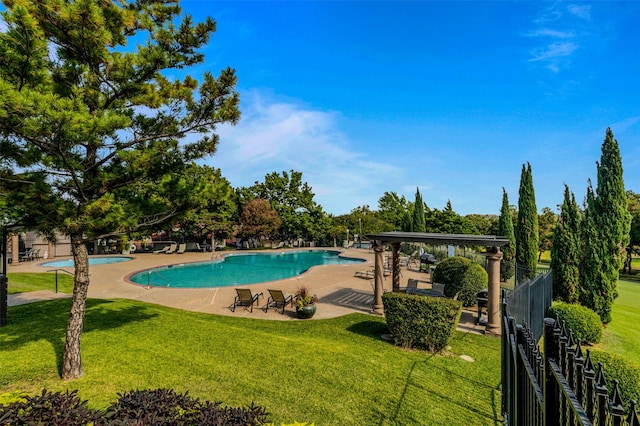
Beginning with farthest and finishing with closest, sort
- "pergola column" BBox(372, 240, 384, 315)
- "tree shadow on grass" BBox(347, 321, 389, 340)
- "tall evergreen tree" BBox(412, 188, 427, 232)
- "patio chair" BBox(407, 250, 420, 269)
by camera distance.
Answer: "tall evergreen tree" BBox(412, 188, 427, 232)
"patio chair" BBox(407, 250, 420, 269)
"pergola column" BBox(372, 240, 384, 315)
"tree shadow on grass" BBox(347, 321, 389, 340)

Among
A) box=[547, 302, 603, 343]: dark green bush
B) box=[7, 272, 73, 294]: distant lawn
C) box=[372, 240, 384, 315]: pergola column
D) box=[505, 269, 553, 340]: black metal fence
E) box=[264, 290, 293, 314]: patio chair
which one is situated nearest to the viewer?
box=[505, 269, 553, 340]: black metal fence

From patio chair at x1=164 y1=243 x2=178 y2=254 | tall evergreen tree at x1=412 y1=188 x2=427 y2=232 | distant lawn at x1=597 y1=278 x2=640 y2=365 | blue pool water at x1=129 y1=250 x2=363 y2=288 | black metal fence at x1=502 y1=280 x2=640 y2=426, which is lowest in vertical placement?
distant lawn at x1=597 y1=278 x2=640 y2=365

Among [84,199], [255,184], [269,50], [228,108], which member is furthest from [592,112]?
[255,184]

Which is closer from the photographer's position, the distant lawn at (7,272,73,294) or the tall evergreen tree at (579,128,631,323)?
the tall evergreen tree at (579,128,631,323)

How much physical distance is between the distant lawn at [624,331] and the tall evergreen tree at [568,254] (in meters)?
1.44

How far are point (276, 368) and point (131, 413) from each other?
11.7 ft

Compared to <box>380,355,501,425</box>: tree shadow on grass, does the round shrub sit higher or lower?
higher

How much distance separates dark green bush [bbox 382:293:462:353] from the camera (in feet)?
24.2

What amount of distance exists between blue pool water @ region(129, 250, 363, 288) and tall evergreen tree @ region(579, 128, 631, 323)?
16.0 metres

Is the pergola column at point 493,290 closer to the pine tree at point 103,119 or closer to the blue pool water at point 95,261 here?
the pine tree at point 103,119

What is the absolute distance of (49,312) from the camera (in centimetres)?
966

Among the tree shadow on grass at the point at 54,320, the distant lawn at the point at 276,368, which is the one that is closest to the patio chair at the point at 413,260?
the distant lawn at the point at 276,368

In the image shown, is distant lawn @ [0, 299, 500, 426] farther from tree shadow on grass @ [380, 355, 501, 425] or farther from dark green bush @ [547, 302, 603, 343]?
dark green bush @ [547, 302, 603, 343]

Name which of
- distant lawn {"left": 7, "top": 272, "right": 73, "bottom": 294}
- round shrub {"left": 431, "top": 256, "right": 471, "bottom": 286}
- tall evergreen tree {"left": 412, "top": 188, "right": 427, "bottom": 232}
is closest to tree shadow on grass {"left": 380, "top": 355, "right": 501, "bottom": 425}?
round shrub {"left": 431, "top": 256, "right": 471, "bottom": 286}
